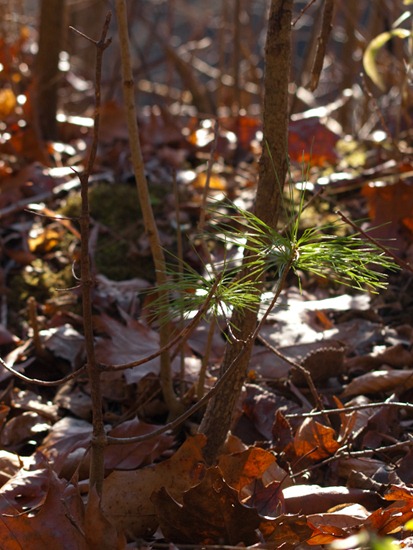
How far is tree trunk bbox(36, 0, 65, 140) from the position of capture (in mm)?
3350

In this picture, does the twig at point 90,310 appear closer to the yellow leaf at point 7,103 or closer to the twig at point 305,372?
the twig at point 305,372

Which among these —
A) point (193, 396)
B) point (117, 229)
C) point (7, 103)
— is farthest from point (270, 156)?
point (7, 103)

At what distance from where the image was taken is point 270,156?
1.30m

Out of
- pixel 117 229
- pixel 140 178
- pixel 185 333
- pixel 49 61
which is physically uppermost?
pixel 49 61

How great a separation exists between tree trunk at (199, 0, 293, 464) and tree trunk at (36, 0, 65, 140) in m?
2.20

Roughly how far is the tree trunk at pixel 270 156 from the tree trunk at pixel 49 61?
7.23 ft

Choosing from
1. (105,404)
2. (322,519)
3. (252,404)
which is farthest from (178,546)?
(105,404)

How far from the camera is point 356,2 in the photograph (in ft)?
15.8

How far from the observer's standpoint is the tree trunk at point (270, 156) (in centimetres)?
134

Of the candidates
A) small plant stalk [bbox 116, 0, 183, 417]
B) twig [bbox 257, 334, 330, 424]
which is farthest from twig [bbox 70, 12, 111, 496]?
twig [bbox 257, 334, 330, 424]

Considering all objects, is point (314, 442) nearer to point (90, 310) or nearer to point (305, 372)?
point (305, 372)

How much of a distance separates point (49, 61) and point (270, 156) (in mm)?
Result: 2442

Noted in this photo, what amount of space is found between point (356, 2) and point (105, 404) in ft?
12.8

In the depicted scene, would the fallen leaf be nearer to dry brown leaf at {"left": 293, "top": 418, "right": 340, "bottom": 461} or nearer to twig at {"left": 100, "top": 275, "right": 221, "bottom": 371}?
twig at {"left": 100, "top": 275, "right": 221, "bottom": 371}
